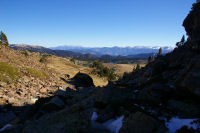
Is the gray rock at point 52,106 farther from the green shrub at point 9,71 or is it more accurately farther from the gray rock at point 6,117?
the green shrub at point 9,71

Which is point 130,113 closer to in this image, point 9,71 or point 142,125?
point 142,125

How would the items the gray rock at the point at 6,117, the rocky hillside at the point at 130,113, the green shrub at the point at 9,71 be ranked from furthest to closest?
the green shrub at the point at 9,71 < the gray rock at the point at 6,117 < the rocky hillside at the point at 130,113

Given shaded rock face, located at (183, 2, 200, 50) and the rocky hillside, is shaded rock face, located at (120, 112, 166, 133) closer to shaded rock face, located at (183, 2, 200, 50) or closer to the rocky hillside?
the rocky hillside

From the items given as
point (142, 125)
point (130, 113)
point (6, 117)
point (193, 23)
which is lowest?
point (6, 117)

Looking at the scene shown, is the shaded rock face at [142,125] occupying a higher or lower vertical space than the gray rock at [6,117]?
higher

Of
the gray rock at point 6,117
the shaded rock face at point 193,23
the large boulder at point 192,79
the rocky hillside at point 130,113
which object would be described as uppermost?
the shaded rock face at point 193,23

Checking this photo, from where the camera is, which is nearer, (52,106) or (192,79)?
(192,79)

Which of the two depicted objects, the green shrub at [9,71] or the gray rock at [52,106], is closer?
the gray rock at [52,106]

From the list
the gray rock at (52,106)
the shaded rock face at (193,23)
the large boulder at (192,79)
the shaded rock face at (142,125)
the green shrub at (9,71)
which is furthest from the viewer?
the shaded rock face at (193,23)

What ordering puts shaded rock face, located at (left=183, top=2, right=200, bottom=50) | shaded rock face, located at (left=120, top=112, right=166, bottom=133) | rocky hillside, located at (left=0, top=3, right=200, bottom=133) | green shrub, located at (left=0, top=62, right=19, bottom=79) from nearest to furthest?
shaded rock face, located at (left=120, top=112, right=166, bottom=133) < rocky hillside, located at (left=0, top=3, right=200, bottom=133) < green shrub, located at (left=0, top=62, right=19, bottom=79) < shaded rock face, located at (left=183, top=2, right=200, bottom=50)

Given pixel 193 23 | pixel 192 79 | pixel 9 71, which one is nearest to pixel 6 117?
pixel 9 71

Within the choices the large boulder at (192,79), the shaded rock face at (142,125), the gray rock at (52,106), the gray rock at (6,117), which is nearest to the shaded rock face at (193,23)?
the large boulder at (192,79)

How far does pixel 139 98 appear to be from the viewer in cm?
1756

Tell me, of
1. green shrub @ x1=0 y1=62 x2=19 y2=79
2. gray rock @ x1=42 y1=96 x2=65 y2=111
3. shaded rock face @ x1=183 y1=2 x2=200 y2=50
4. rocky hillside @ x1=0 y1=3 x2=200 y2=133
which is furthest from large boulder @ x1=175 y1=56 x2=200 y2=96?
shaded rock face @ x1=183 y1=2 x2=200 y2=50
